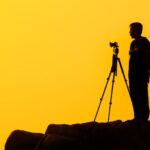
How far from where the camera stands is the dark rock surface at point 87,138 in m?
1.45

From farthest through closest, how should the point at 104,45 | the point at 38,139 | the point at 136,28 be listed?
the point at 104,45 → the point at 136,28 → the point at 38,139

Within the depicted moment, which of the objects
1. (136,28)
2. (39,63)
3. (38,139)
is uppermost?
(136,28)

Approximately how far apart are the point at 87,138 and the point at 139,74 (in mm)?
1202

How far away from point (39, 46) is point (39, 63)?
19cm

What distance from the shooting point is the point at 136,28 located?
2826 mm

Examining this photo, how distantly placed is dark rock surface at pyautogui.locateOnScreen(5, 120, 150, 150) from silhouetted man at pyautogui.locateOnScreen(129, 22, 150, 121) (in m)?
0.72

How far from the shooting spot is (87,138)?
1.70 meters

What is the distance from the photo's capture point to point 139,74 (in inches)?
109

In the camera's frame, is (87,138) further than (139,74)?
No

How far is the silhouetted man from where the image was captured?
276 cm

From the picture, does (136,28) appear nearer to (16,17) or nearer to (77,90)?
(77,90)

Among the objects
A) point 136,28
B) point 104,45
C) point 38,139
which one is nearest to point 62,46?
point 104,45

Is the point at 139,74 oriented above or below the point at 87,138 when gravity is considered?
above

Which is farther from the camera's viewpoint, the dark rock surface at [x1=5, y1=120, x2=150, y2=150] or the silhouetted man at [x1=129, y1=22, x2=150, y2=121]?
the silhouetted man at [x1=129, y1=22, x2=150, y2=121]
